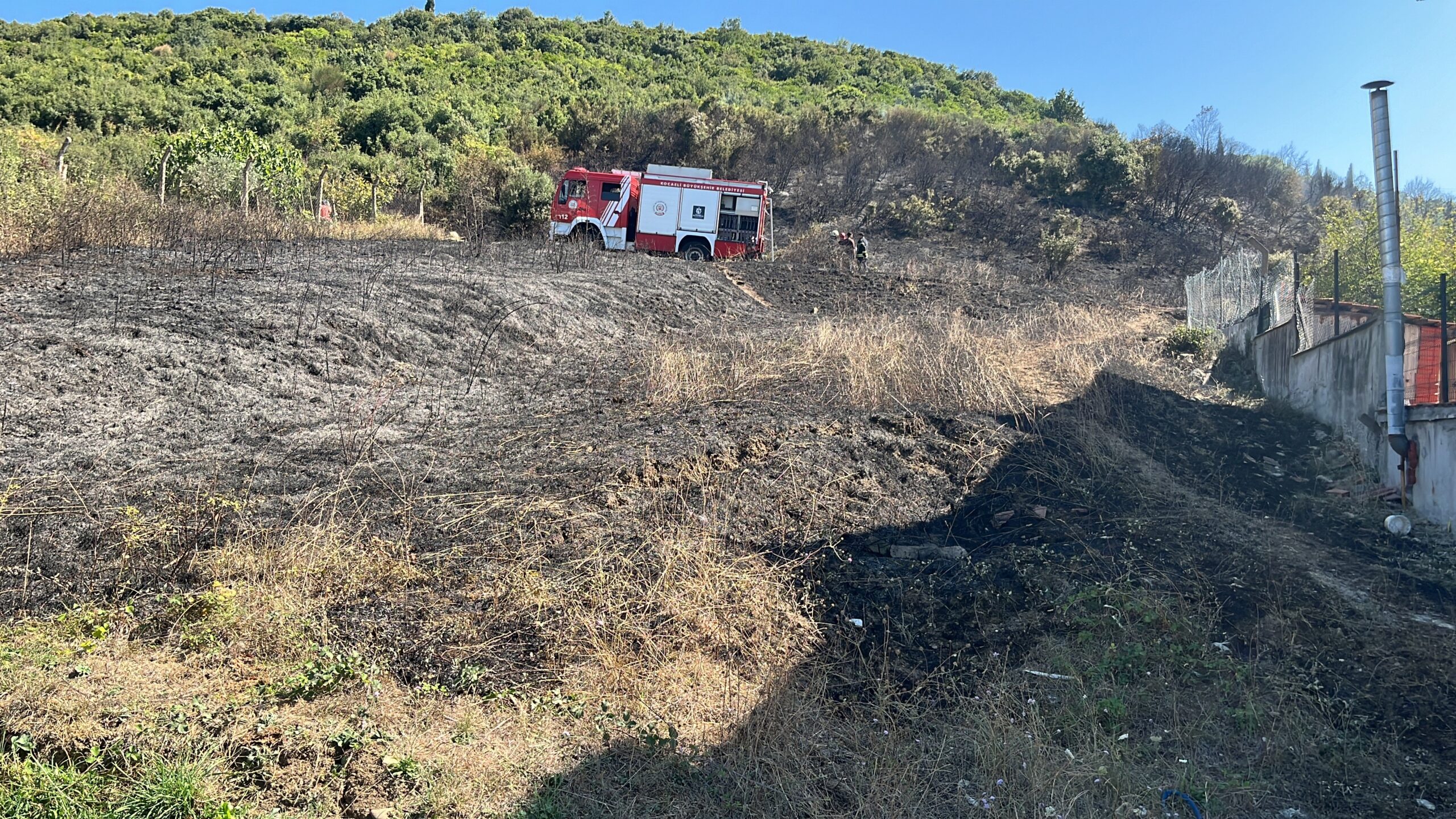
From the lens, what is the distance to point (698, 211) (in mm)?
22797

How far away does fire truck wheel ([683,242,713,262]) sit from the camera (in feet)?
75.3

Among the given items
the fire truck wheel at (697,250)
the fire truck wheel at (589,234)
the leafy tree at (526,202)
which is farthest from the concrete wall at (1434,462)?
the leafy tree at (526,202)

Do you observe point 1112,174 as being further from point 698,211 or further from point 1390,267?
point 1390,267

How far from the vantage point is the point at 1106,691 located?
4867mm

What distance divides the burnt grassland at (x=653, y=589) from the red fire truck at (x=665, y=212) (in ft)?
41.2

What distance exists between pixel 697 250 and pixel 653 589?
1832 cm

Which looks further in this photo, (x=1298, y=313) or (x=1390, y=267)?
(x=1298, y=313)

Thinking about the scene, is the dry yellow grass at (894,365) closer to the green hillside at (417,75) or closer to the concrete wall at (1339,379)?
the concrete wall at (1339,379)

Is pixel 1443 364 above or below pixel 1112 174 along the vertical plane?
below

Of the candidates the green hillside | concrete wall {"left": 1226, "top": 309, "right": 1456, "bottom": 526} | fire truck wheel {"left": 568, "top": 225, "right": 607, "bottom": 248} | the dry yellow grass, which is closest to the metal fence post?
concrete wall {"left": 1226, "top": 309, "right": 1456, "bottom": 526}

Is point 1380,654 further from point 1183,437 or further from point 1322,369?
point 1322,369

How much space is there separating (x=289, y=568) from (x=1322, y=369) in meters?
11.0

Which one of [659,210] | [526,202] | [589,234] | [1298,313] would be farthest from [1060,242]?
[526,202]

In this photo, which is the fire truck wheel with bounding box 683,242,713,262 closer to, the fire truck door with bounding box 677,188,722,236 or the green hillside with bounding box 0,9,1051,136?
the fire truck door with bounding box 677,188,722,236
